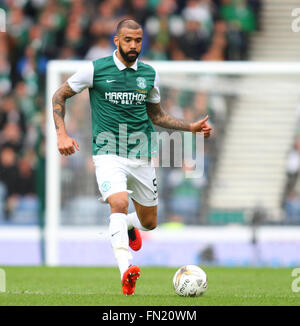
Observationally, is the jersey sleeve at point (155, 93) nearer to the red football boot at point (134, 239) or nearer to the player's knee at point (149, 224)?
the player's knee at point (149, 224)

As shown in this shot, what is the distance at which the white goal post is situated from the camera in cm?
1401

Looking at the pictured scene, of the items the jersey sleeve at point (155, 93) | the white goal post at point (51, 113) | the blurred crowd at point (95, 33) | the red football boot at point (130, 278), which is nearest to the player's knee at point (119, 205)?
the red football boot at point (130, 278)

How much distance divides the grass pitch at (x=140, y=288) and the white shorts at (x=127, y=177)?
96cm

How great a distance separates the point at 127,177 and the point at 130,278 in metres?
Answer: 1.32

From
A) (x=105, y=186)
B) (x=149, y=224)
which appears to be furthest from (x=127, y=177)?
(x=149, y=224)

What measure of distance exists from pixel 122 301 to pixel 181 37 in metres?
11.7

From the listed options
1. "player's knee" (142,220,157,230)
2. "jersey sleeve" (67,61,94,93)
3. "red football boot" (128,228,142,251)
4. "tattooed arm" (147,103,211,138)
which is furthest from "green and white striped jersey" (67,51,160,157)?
"red football boot" (128,228,142,251)

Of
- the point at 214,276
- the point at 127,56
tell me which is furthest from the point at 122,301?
the point at 214,276

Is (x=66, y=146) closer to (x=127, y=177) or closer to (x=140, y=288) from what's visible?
(x=127, y=177)

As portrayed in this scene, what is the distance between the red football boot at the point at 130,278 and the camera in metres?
7.43

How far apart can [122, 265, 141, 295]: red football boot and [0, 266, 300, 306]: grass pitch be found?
81 mm

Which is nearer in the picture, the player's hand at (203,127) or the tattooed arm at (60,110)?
the tattooed arm at (60,110)

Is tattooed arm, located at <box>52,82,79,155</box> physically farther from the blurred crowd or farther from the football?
the blurred crowd
